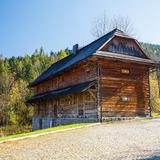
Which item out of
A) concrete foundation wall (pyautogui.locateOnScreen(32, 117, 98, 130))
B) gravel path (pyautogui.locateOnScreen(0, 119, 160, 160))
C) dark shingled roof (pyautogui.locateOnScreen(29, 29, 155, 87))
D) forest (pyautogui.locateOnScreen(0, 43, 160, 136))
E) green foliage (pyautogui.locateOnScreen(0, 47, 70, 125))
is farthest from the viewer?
green foliage (pyautogui.locateOnScreen(0, 47, 70, 125))

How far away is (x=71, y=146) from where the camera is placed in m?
11.4

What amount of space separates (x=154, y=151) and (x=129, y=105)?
1418 cm

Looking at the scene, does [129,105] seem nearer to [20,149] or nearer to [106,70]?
[106,70]

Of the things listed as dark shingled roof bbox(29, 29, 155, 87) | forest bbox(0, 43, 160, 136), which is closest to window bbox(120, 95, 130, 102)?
dark shingled roof bbox(29, 29, 155, 87)

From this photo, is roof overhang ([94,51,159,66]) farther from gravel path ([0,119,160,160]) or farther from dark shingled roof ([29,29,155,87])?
gravel path ([0,119,160,160])

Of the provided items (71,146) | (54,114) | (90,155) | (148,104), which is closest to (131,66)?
(148,104)

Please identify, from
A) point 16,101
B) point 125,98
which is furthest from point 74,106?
point 16,101

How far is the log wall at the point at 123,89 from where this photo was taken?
22.8 meters

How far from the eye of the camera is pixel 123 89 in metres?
23.7

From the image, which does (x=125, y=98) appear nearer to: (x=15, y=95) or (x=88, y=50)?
(x=88, y=50)

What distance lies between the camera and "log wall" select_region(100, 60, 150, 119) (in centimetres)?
2284

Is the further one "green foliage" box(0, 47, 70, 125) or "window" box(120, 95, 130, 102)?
"green foliage" box(0, 47, 70, 125)

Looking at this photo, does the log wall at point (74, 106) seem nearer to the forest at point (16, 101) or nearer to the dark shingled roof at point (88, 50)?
the dark shingled roof at point (88, 50)

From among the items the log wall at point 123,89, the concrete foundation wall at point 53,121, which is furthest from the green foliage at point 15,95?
the log wall at point 123,89
